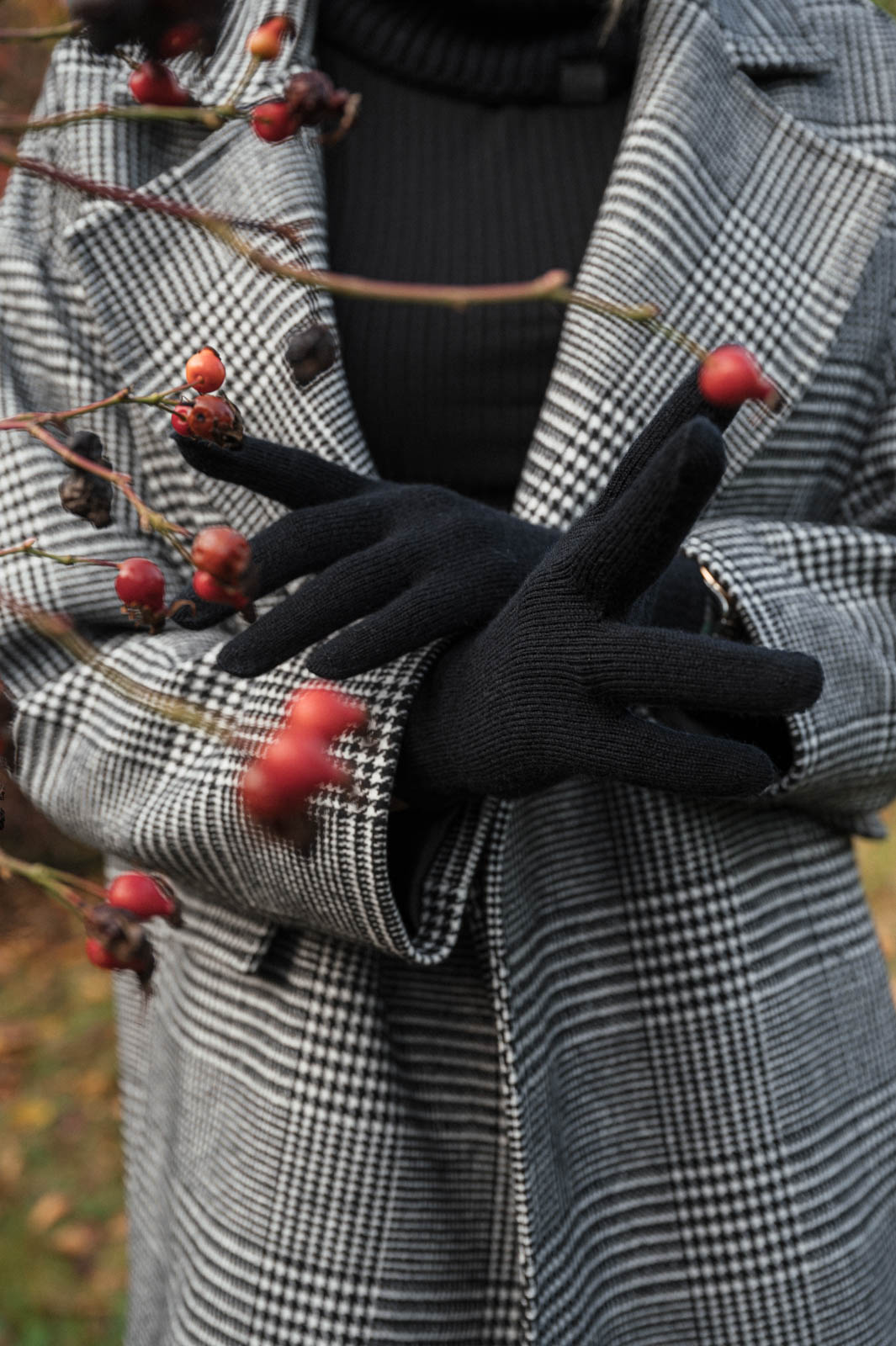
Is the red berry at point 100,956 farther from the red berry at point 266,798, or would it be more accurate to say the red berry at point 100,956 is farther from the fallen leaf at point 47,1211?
the fallen leaf at point 47,1211

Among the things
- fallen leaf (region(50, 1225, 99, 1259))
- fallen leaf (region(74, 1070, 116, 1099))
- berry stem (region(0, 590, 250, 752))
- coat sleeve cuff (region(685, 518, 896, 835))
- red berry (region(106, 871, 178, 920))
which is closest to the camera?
berry stem (region(0, 590, 250, 752))

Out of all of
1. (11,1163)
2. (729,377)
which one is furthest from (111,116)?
(11,1163)

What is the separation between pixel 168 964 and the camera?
1.16 meters

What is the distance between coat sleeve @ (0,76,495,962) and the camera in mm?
857

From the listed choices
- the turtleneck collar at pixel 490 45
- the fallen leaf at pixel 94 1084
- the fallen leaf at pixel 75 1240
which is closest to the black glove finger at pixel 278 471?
the turtleneck collar at pixel 490 45

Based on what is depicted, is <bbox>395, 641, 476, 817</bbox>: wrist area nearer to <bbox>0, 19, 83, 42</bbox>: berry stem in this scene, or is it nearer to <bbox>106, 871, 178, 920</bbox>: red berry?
<bbox>106, 871, 178, 920</bbox>: red berry

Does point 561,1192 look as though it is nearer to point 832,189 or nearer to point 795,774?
point 795,774

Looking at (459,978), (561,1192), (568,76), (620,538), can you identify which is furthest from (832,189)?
(561,1192)

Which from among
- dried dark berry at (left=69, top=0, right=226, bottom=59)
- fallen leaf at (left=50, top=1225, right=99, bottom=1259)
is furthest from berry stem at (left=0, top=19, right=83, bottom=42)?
fallen leaf at (left=50, top=1225, right=99, bottom=1259)

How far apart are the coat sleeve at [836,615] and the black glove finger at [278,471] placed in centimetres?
31

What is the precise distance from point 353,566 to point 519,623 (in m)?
0.12

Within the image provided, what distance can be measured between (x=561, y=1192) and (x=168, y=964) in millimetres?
443

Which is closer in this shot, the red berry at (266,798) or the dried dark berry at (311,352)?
the red berry at (266,798)

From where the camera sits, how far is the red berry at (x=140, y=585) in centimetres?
46
